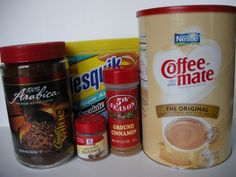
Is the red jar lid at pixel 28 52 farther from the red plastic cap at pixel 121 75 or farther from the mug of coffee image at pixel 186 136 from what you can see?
the mug of coffee image at pixel 186 136

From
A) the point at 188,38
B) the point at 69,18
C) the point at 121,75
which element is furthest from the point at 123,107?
the point at 69,18

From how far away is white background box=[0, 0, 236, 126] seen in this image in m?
0.63

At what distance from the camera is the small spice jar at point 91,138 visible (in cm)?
51

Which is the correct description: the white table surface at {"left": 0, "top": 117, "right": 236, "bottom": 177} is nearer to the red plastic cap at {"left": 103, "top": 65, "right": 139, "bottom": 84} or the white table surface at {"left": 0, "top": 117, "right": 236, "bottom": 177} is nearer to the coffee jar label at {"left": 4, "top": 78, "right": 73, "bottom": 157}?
the coffee jar label at {"left": 4, "top": 78, "right": 73, "bottom": 157}

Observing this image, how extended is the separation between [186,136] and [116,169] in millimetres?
145

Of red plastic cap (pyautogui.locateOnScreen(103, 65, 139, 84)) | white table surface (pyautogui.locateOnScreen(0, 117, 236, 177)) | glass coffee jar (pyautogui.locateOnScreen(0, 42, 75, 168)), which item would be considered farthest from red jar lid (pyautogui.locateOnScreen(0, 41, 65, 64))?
white table surface (pyautogui.locateOnScreen(0, 117, 236, 177))

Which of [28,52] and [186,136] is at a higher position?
[28,52]

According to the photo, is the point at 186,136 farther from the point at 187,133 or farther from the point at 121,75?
the point at 121,75

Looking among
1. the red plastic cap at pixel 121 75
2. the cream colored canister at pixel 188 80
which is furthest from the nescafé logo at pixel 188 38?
the red plastic cap at pixel 121 75

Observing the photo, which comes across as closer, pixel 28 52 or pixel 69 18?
pixel 28 52

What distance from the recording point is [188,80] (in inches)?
17.2

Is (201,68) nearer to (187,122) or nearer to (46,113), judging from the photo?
(187,122)

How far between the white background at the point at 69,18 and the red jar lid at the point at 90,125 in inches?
9.1

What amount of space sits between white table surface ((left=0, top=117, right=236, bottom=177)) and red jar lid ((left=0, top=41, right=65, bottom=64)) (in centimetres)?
21
